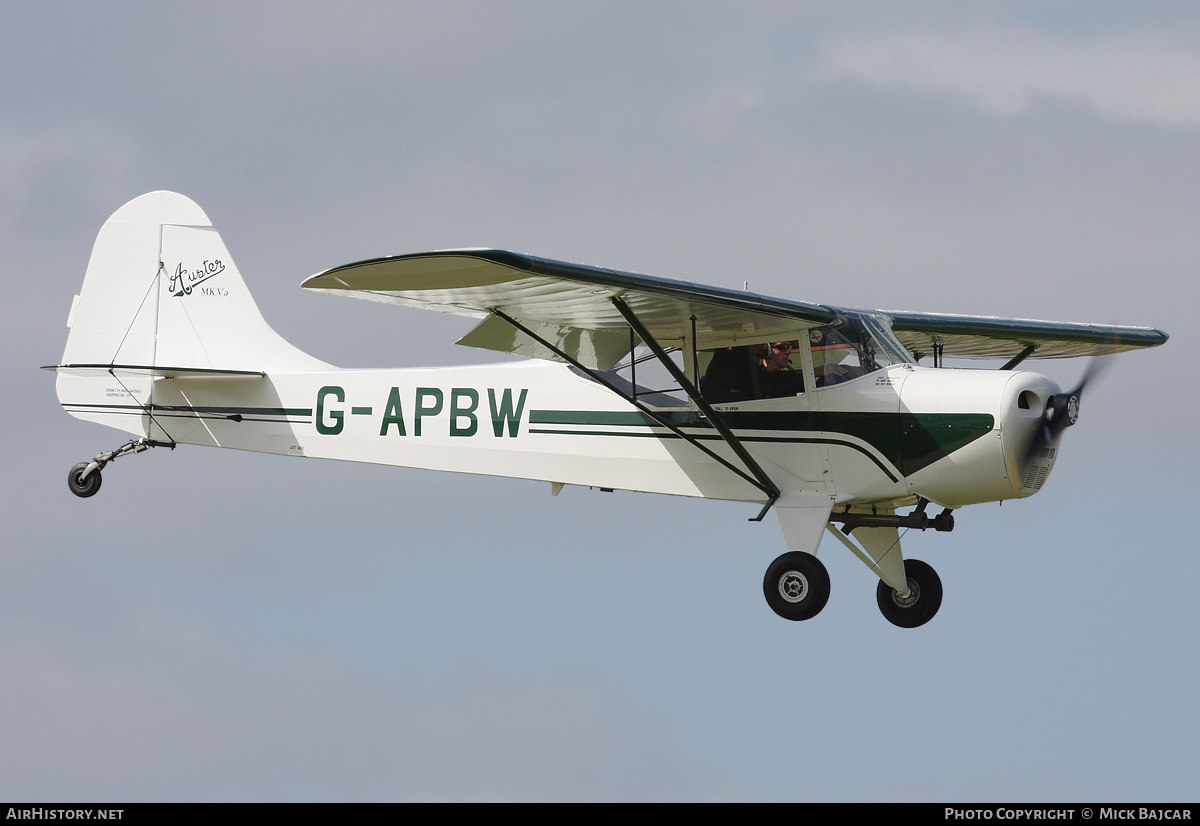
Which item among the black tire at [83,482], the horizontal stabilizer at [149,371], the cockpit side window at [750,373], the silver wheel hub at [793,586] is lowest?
the silver wheel hub at [793,586]

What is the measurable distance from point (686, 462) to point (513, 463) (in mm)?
1732

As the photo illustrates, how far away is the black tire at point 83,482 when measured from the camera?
51.1ft

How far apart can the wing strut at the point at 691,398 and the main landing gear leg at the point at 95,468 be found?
15.9ft

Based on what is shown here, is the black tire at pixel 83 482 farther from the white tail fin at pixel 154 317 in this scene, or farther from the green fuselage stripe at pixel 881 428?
the green fuselage stripe at pixel 881 428

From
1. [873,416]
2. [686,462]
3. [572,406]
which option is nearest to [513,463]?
[572,406]

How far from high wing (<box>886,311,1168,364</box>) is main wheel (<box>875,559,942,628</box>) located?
244 centimetres

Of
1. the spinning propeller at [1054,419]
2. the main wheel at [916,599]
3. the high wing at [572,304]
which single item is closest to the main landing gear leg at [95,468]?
the high wing at [572,304]

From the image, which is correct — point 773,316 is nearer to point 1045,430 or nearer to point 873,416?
point 873,416

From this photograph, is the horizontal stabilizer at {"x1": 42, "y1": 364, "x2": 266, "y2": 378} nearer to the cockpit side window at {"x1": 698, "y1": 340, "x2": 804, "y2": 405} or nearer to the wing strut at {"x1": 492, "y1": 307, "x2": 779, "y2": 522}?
the wing strut at {"x1": 492, "y1": 307, "x2": 779, "y2": 522}

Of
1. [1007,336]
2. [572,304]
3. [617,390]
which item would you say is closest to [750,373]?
[617,390]

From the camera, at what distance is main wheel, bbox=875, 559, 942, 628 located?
13430 millimetres

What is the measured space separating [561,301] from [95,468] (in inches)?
245

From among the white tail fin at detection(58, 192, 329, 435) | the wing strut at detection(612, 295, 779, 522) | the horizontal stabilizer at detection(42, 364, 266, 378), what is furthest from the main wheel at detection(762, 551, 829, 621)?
the horizontal stabilizer at detection(42, 364, 266, 378)

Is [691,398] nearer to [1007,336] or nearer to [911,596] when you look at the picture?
[911,596]
